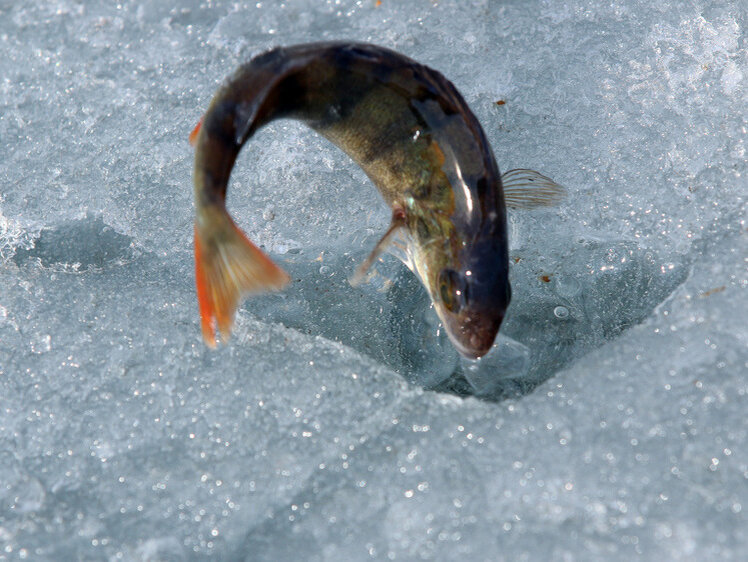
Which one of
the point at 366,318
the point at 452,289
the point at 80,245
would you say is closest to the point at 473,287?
the point at 452,289

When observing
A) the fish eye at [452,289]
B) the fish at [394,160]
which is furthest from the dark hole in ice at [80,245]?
the fish eye at [452,289]

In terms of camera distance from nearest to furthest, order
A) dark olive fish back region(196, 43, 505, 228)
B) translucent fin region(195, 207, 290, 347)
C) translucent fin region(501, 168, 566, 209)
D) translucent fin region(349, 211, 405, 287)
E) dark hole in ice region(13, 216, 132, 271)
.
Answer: translucent fin region(195, 207, 290, 347)
dark olive fish back region(196, 43, 505, 228)
translucent fin region(349, 211, 405, 287)
translucent fin region(501, 168, 566, 209)
dark hole in ice region(13, 216, 132, 271)

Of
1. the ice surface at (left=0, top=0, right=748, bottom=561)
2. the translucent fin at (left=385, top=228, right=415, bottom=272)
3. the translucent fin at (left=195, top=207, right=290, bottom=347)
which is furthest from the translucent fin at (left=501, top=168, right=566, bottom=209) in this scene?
the translucent fin at (left=195, top=207, right=290, bottom=347)

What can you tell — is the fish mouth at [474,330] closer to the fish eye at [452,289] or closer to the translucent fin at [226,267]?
the fish eye at [452,289]

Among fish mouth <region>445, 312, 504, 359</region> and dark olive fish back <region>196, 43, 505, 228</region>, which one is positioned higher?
dark olive fish back <region>196, 43, 505, 228</region>

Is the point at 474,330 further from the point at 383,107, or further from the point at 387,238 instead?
the point at 383,107

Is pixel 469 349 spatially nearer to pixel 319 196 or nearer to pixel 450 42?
pixel 319 196

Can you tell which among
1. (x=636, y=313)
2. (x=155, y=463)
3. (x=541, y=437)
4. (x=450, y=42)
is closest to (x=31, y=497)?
(x=155, y=463)

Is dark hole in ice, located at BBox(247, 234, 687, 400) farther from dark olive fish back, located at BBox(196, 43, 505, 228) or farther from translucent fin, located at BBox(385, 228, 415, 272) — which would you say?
dark olive fish back, located at BBox(196, 43, 505, 228)
